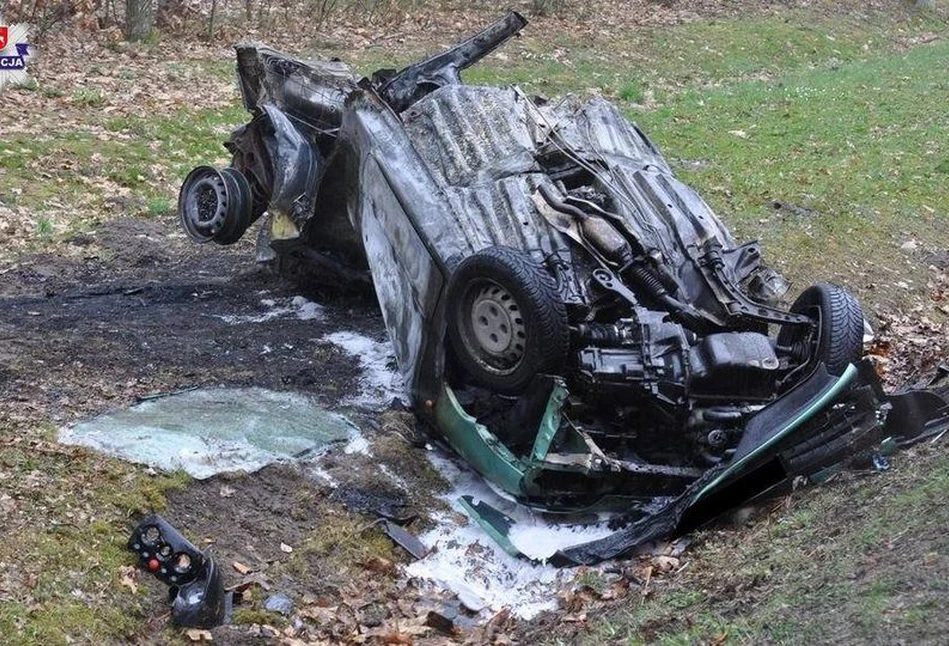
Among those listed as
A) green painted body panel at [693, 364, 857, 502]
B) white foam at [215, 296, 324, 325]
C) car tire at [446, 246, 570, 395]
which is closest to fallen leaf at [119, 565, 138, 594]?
car tire at [446, 246, 570, 395]

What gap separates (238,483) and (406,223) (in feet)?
5.80

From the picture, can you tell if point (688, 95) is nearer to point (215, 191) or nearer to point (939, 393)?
point (215, 191)

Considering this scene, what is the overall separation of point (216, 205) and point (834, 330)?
441 cm

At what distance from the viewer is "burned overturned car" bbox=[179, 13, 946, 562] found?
5.25 meters

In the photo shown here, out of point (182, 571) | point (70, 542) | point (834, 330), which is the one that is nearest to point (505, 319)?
point (834, 330)

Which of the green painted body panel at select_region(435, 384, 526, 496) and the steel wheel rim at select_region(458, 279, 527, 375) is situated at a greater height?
the steel wheel rim at select_region(458, 279, 527, 375)

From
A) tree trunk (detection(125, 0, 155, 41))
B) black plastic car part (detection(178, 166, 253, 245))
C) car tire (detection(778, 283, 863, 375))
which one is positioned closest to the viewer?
car tire (detection(778, 283, 863, 375))

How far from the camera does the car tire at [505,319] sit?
5316mm

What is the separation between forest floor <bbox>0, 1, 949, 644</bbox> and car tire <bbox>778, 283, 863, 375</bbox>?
0.64m

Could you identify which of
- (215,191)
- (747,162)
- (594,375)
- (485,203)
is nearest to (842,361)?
(594,375)

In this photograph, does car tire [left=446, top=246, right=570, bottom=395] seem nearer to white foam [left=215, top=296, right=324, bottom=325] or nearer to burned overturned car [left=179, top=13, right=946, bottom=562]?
burned overturned car [left=179, top=13, right=946, bottom=562]

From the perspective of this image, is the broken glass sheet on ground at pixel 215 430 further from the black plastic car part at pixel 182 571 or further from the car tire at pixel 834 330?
the car tire at pixel 834 330

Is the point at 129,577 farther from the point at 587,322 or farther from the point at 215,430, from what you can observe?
the point at 587,322

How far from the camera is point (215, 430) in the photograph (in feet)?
19.8
